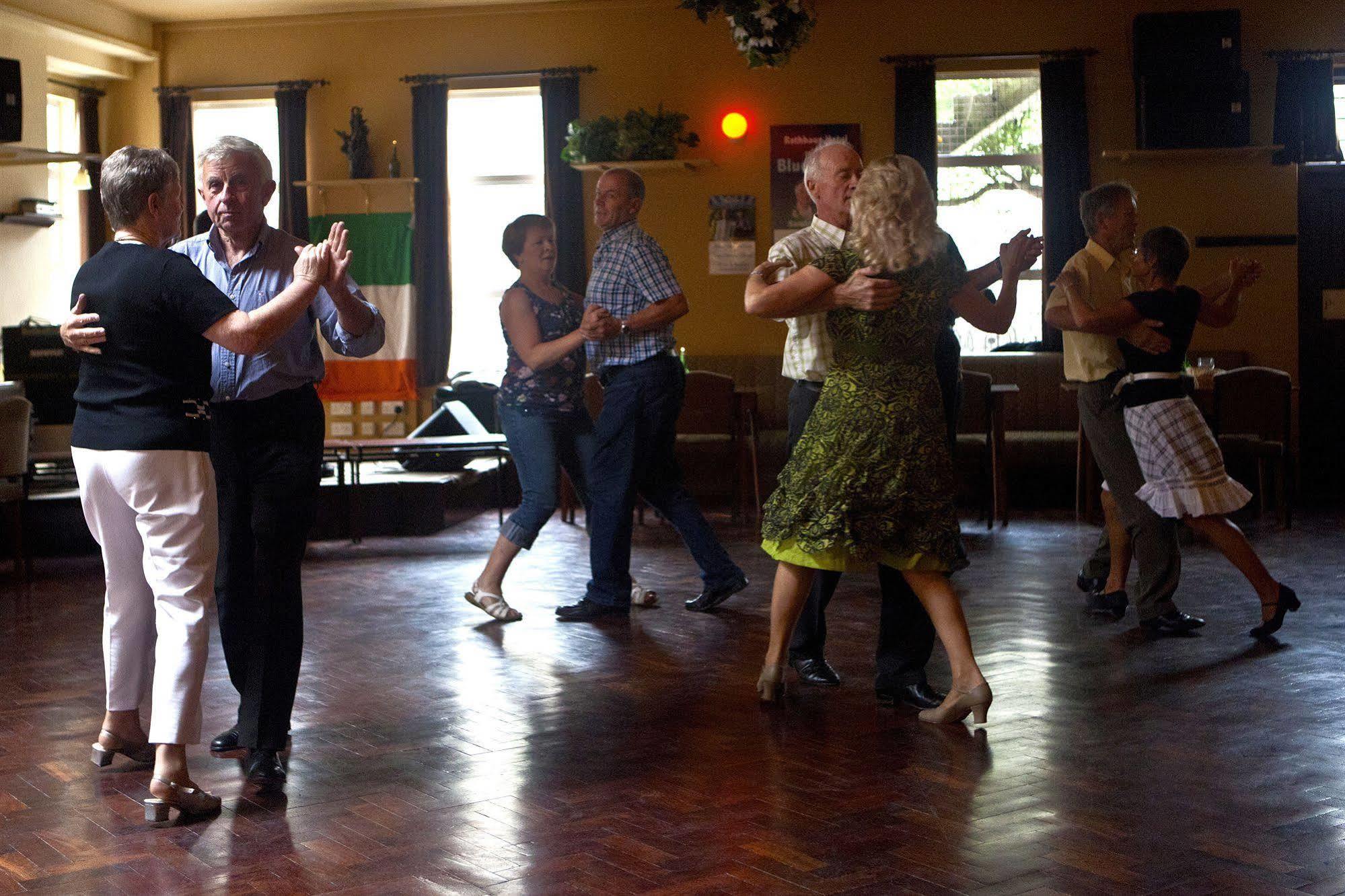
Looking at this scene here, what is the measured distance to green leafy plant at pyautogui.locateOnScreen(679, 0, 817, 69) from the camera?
6.29m

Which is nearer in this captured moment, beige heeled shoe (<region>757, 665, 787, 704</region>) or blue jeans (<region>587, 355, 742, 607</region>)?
beige heeled shoe (<region>757, 665, 787, 704</region>)

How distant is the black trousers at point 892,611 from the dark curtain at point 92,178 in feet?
28.5

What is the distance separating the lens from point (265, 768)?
348 cm

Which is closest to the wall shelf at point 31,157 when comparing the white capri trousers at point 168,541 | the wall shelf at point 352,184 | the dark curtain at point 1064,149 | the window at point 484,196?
the wall shelf at point 352,184

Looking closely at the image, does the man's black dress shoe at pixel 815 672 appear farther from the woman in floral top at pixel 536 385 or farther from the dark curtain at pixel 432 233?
the dark curtain at pixel 432 233

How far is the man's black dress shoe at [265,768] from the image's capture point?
3479 millimetres

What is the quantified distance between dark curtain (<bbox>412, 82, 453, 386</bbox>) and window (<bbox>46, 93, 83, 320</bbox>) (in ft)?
8.60

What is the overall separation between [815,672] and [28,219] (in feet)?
26.2

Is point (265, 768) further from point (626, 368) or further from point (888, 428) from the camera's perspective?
point (626, 368)

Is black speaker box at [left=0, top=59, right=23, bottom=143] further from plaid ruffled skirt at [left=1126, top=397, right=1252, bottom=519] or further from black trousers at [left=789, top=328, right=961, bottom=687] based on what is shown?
plaid ruffled skirt at [left=1126, top=397, right=1252, bottom=519]

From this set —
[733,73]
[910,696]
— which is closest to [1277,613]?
[910,696]

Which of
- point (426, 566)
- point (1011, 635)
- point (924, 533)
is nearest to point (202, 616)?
point (924, 533)

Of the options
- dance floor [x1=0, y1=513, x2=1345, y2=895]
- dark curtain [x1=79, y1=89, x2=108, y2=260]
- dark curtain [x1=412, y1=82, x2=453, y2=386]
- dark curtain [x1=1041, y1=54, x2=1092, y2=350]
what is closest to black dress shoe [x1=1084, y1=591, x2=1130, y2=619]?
dance floor [x1=0, y1=513, x2=1345, y2=895]

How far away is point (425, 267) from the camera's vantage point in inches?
440
